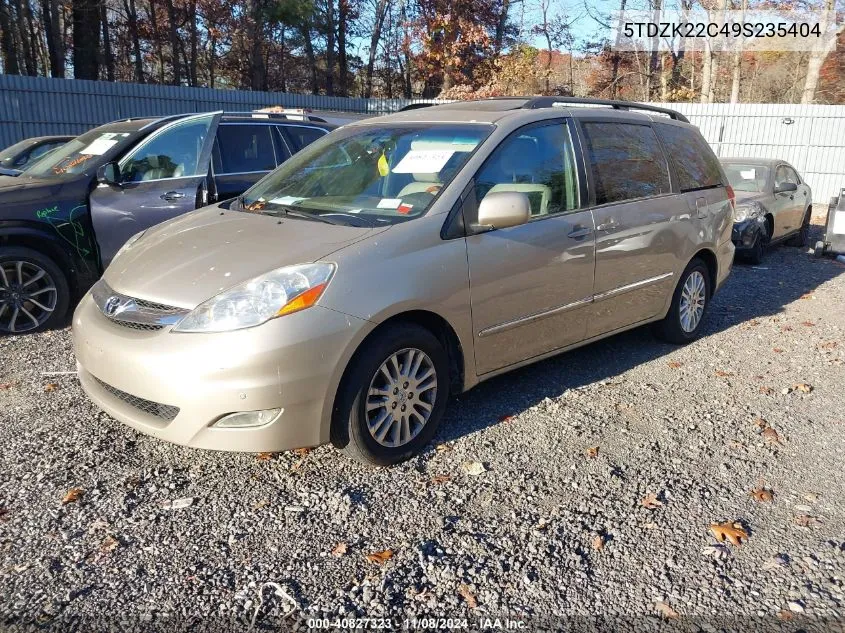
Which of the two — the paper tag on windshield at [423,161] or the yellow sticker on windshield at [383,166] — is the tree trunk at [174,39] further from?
the paper tag on windshield at [423,161]

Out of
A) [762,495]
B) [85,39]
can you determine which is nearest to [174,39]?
[85,39]

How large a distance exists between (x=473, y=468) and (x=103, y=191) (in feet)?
14.5

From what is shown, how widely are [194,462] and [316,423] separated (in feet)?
2.80

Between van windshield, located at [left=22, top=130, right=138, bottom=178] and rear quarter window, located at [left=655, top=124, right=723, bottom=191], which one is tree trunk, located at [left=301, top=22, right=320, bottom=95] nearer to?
van windshield, located at [left=22, top=130, right=138, bottom=178]

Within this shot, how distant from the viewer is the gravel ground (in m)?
2.74

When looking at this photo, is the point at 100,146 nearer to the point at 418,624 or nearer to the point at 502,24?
the point at 418,624

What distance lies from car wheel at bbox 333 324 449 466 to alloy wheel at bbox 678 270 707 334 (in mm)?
2894

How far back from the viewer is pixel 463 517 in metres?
3.33

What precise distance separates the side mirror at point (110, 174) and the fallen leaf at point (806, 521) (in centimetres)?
574

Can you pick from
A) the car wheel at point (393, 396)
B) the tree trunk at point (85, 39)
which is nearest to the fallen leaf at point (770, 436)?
the car wheel at point (393, 396)

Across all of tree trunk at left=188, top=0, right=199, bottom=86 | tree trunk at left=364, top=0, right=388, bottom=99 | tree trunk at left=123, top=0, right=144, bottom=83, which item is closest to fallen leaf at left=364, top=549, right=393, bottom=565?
tree trunk at left=123, top=0, right=144, bottom=83

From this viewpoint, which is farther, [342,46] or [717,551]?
[342,46]

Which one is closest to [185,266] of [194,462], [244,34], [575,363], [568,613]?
[194,462]

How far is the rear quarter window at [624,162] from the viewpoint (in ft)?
16.1
